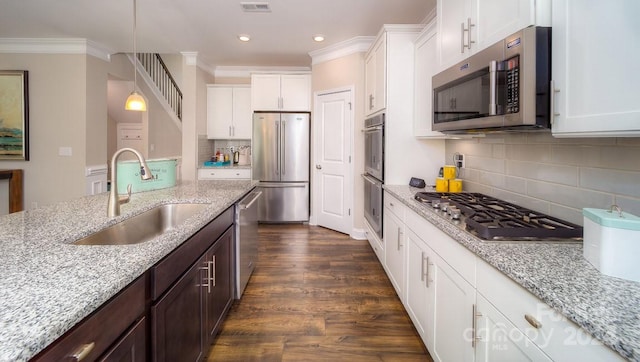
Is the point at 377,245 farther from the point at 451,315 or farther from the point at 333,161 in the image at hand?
the point at 451,315

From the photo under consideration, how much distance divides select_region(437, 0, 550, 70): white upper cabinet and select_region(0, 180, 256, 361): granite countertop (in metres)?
1.66

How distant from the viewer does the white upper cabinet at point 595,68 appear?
936 millimetres

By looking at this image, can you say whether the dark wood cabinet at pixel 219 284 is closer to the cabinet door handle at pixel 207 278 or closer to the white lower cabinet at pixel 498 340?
the cabinet door handle at pixel 207 278

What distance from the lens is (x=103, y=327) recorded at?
2.91 feet

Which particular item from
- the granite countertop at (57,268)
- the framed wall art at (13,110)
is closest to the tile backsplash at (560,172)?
the granite countertop at (57,268)

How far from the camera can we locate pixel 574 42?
3.73ft

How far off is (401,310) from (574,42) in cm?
199

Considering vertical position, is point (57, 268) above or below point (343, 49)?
below

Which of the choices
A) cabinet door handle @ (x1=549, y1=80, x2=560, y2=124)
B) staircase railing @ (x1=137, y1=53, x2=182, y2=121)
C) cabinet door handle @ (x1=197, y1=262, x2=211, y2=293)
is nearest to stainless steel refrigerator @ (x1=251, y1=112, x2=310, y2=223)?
staircase railing @ (x1=137, y1=53, x2=182, y2=121)

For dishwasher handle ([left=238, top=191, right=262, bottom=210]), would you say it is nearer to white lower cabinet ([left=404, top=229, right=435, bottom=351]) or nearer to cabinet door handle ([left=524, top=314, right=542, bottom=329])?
white lower cabinet ([left=404, top=229, right=435, bottom=351])

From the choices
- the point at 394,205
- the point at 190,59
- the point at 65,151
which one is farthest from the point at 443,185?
the point at 65,151

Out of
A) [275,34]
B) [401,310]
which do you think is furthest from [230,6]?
[401,310]

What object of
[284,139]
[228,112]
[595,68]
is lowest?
[595,68]

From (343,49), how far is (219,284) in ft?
11.8
